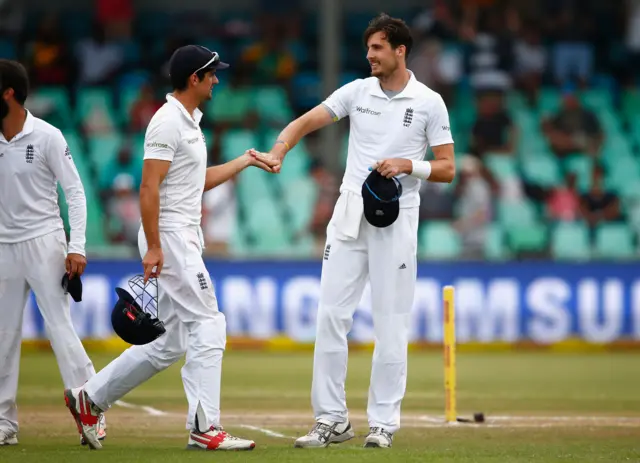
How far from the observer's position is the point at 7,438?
8.77 m

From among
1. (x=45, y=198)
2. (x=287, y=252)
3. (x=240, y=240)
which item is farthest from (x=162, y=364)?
(x=240, y=240)

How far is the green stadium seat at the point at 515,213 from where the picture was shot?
20422mm

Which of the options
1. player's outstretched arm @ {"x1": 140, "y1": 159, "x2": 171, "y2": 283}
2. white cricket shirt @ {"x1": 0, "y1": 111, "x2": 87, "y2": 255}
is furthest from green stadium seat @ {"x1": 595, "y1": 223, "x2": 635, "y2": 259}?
player's outstretched arm @ {"x1": 140, "y1": 159, "x2": 171, "y2": 283}

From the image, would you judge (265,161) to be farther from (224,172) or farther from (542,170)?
(542,170)

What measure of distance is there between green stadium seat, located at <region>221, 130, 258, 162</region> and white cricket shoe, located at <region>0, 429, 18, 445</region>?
13.7 meters

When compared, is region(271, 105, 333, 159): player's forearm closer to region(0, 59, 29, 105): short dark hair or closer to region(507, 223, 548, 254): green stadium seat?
region(0, 59, 29, 105): short dark hair

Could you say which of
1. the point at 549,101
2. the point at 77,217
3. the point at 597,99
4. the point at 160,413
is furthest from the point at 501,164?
the point at 77,217

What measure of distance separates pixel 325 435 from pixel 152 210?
1.95m

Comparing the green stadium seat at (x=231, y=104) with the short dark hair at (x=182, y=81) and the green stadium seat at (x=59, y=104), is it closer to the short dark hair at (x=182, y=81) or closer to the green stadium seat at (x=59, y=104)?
the green stadium seat at (x=59, y=104)

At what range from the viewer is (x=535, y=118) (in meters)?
23.2

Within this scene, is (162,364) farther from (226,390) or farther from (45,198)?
(226,390)

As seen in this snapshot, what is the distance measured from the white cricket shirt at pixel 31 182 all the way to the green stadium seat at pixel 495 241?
459 inches

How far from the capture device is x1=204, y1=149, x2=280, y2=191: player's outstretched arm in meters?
8.82

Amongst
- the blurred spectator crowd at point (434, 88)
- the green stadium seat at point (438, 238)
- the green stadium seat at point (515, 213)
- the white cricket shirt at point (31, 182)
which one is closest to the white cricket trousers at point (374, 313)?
the white cricket shirt at point (31, 182)
